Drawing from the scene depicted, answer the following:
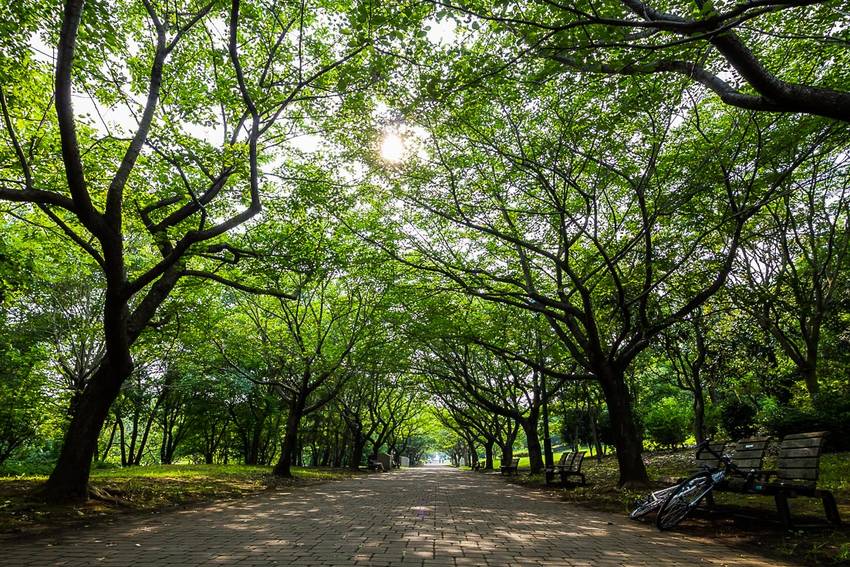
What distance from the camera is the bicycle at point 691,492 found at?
6.39 meters

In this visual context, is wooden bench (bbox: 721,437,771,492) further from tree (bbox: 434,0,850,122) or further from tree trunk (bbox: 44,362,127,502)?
tree trunk (bbox: 44,362,127,502)

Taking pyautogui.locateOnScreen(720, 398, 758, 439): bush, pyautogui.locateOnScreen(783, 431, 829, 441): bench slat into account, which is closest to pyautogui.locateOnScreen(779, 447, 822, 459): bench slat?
pyautogui.locateOnScreen(783, 431, 829, 441): bench slat

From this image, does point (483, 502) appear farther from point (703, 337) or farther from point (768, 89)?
point (703, 337)

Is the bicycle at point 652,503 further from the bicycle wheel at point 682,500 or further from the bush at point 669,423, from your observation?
the bush at point 669,423

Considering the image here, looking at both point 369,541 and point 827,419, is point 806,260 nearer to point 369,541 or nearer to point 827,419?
point 827,419

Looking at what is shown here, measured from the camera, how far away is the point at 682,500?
663 centimetres

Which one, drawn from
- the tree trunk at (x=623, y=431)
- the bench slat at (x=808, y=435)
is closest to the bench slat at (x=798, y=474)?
the bench slat at (x=808, y=435)

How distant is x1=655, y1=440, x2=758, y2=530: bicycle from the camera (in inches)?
252

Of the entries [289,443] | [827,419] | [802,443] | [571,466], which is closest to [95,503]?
[289,443]

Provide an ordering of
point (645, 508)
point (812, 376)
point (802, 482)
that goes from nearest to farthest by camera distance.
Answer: point (802, 482) → point (645, 508) → point (812, 376)

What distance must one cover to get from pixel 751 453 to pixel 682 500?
125 cm

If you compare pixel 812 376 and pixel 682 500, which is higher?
pixel 812 376

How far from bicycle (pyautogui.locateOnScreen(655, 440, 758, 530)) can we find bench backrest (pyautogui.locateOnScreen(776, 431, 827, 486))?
1.31 feet

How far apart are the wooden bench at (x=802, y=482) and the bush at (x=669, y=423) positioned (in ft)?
83.2
